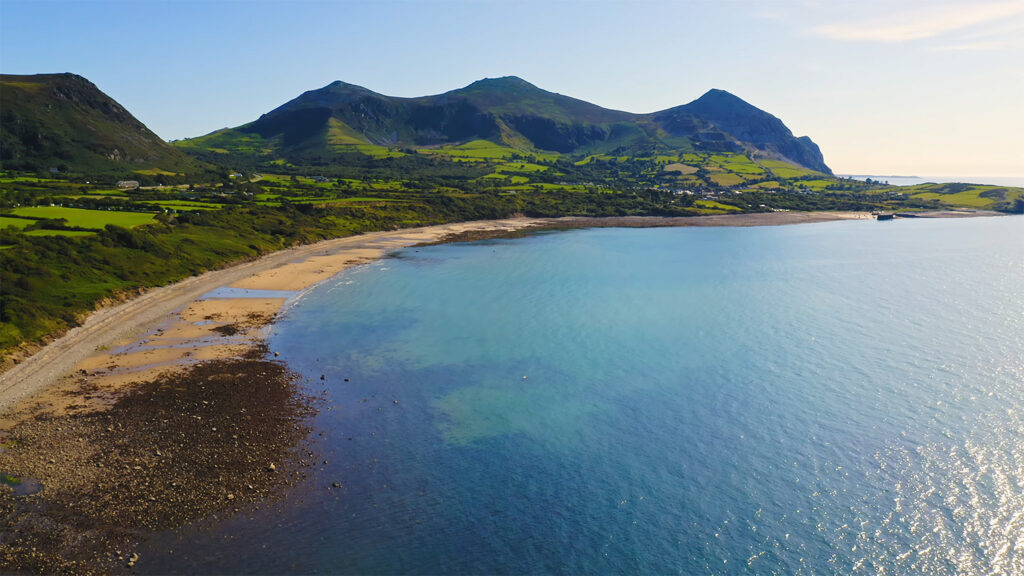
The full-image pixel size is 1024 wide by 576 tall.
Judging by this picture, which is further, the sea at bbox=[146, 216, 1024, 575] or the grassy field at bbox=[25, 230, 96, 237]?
the grassy field at bbox=[25, 230, 96, 237]

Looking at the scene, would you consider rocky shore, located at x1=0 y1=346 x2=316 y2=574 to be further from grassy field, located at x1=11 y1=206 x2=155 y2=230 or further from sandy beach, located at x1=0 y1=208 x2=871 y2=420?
grassy field, located at x1=11 y1=206 x2=155 y2=230

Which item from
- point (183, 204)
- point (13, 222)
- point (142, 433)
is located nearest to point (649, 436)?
point (142, 433)

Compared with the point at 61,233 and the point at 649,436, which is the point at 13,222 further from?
the point at 649,436

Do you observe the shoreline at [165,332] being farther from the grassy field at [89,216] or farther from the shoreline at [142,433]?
the grassy field at [89,216]

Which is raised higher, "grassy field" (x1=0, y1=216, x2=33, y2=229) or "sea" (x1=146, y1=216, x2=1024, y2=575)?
"grassy field" (x1=0, y1=216, x2=33, y2=229)

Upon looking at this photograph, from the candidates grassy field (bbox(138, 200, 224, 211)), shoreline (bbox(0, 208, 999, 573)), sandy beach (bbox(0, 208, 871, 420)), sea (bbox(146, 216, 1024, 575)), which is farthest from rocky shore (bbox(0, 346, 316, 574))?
grassy field (bbox(138, 200, 224, 211))

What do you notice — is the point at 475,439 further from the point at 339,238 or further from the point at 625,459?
the point at 339,238
